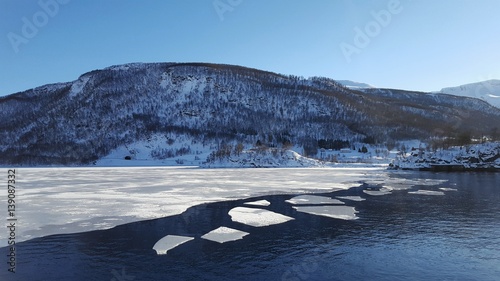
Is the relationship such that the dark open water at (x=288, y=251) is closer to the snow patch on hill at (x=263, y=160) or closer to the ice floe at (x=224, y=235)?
the ice floe at (x=224, y=235)

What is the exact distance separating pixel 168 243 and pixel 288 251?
515 cm

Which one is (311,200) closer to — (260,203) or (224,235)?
(260,203)

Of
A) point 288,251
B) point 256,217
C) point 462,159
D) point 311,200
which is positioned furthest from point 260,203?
point 462,159

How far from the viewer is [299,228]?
18.4m

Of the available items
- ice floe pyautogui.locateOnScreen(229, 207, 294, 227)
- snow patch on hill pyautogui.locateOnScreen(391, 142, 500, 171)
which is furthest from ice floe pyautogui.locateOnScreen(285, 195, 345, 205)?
snow patch on hill pyautogui.locateOnScreen(391, 142, 500, 171)

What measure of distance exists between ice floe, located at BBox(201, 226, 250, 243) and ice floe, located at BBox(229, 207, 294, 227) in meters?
1.90

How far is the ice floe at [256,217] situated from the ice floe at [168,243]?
458 cm

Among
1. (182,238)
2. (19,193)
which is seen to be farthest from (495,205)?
(19,193)

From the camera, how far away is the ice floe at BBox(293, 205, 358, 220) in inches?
850

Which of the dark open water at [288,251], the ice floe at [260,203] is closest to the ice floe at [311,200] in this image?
the ice floe at [260,203]

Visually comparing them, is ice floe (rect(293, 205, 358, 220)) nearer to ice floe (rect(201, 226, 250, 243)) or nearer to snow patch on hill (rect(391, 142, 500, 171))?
ice floe (rect(201, 226, 250, 243))

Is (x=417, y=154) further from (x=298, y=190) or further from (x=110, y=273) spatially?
(x=110, y=273)

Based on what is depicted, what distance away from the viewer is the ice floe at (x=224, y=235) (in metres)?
16.2

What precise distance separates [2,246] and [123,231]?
16.0 ft
